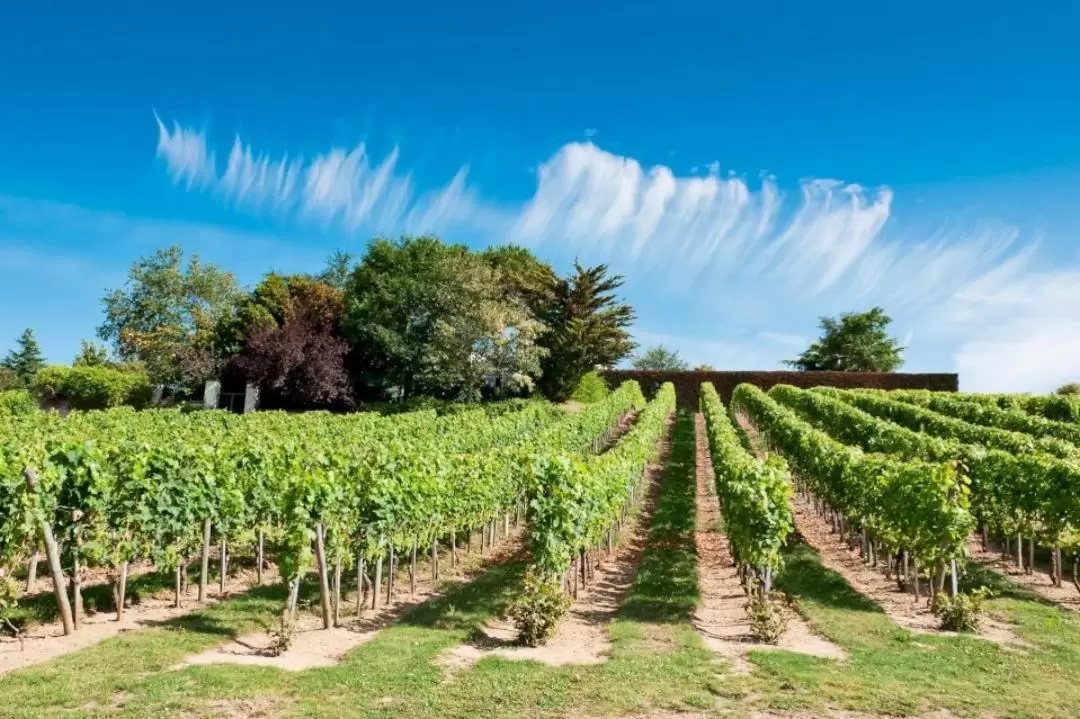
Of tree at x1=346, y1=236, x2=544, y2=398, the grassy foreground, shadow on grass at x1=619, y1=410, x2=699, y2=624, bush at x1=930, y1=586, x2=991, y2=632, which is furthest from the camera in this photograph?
tree at x1=346, y1=236, x2=544, y2=398

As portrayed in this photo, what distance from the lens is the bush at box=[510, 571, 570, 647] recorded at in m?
8.62

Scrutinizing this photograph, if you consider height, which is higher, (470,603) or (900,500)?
(900,500)

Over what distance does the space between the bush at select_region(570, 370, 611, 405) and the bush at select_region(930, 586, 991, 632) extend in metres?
38.4

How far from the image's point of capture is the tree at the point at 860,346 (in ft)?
237

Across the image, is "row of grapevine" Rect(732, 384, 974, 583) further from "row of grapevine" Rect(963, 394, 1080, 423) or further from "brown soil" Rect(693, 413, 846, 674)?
"row of grapevine" Rect(963, 394, 1080, 423)

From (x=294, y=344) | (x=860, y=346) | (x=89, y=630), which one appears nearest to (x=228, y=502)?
(x=89, y=630)

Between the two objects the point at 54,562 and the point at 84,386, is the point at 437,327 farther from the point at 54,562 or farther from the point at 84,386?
the point at 54,562

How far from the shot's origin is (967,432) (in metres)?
21.3

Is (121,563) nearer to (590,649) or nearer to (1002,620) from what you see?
(590,649)

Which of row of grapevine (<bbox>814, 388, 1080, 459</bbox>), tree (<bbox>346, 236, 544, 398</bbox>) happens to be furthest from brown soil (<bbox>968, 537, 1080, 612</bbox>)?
tree (<bbox>346, 236, 544, 398</bbox>)

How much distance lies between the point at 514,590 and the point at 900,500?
603cm

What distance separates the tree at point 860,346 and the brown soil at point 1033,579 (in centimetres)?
6077

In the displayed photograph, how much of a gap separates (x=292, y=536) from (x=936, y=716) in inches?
281

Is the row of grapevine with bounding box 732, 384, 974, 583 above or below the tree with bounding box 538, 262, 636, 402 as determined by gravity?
below
